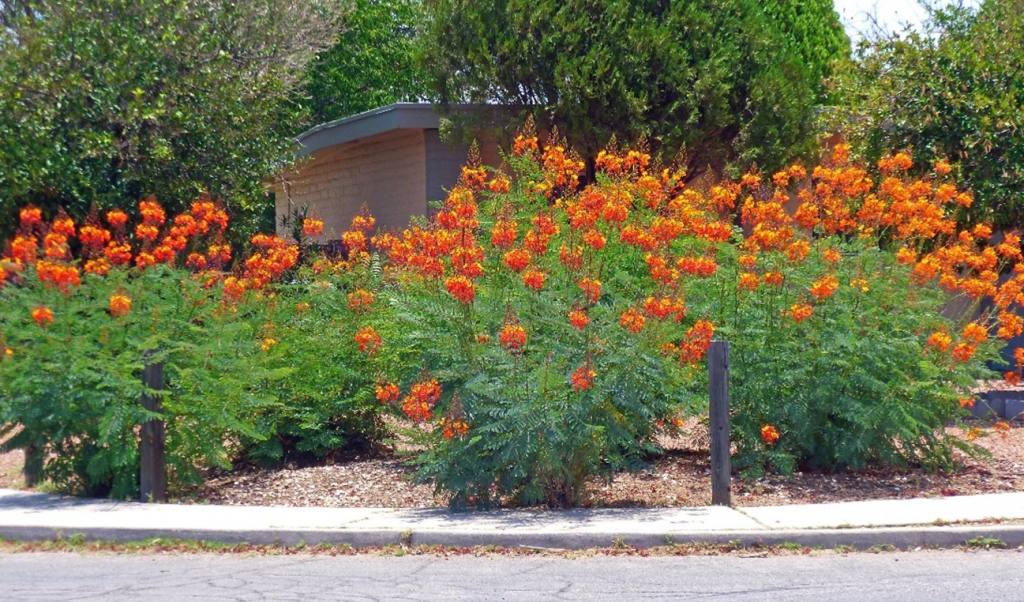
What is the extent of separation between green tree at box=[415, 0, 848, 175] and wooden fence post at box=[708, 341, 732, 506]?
8236 mm

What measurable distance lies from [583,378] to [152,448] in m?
3.70

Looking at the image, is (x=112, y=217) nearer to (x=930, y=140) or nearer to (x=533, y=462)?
(x=533, y=462)

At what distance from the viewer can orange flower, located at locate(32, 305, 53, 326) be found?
9984 millimetres

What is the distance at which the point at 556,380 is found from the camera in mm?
9281

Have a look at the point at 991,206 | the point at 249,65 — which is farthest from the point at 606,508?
the point at 249,65

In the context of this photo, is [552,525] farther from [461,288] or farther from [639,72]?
[639,72]

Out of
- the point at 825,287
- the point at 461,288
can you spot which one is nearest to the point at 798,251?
the point at 825,287

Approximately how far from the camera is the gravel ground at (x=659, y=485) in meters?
10.2

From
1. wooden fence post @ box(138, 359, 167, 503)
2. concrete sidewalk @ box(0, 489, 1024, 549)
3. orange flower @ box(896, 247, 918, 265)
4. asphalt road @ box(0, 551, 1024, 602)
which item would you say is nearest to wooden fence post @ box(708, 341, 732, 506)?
concrete sidewalk @ box(0, 489, 1024, 549)

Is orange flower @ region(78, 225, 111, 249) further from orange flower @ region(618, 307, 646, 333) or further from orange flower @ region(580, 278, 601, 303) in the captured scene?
orange flower @ region(618, 307, 646, 333)

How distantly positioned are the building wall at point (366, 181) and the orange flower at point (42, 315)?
30.0 feet

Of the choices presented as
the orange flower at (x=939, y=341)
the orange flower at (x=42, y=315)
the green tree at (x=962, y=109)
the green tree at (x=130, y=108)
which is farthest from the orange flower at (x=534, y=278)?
the green tree at (x=130, y=108)

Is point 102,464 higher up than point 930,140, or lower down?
lower down

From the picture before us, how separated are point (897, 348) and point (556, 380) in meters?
3.07
